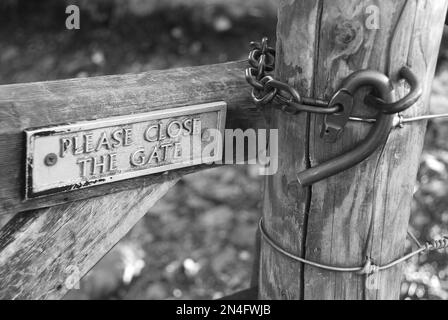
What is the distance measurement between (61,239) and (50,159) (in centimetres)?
22

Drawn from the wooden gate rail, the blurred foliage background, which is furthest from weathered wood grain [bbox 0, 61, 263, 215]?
the blurred foliage background

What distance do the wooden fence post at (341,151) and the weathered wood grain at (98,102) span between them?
155mm

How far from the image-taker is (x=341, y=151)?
122cm

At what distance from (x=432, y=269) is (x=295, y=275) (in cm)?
192

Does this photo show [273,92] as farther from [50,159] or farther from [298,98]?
[50,159]

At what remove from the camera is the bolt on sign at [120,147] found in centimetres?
116

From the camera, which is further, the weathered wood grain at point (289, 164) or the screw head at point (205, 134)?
the screw head at point (205, 134)


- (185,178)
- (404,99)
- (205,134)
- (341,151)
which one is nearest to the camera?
(404,99)

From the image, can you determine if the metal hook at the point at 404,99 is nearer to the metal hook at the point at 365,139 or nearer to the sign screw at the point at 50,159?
the metal hook at the point at 365,139

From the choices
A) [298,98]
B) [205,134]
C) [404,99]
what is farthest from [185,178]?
[404,99]

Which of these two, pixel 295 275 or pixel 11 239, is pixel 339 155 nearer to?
pixel 295 275

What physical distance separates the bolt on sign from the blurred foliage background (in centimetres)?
158

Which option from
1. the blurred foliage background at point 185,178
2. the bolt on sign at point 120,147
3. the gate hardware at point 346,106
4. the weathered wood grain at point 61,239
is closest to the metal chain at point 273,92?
the gate hardware at point 346,106

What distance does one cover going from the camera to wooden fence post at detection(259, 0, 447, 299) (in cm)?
115
